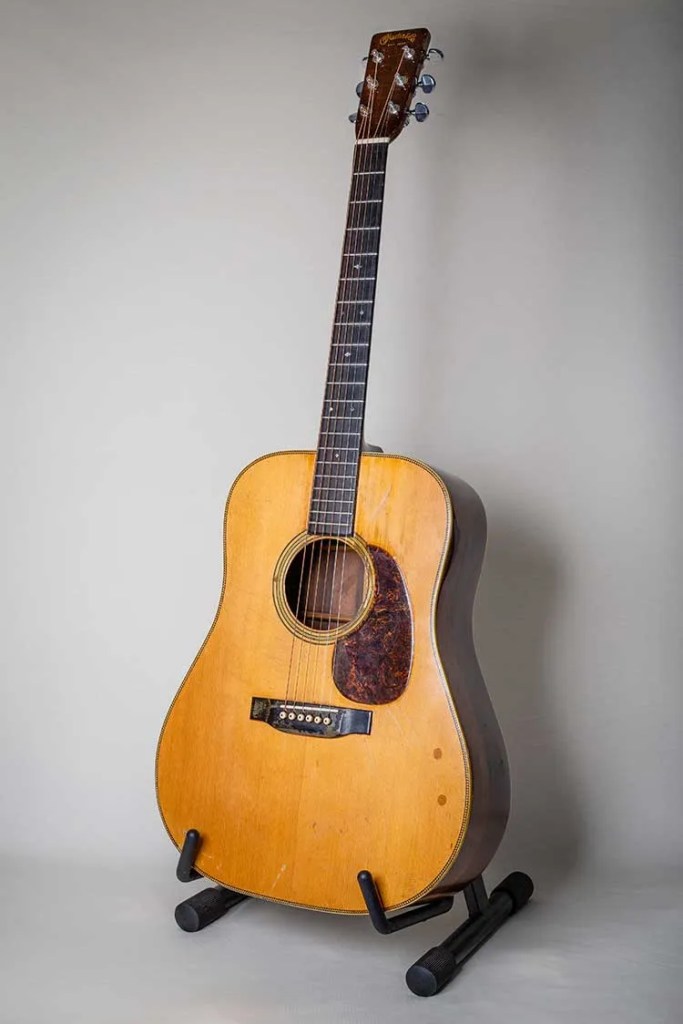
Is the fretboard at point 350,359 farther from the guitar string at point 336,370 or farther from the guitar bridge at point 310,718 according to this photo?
the guitar bridge at point 310,718

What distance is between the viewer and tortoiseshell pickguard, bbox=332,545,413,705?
61.7 inches

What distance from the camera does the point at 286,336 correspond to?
221 centimetres

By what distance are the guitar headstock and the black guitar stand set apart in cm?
127

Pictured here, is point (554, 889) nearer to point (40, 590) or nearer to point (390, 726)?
point (390, 726)

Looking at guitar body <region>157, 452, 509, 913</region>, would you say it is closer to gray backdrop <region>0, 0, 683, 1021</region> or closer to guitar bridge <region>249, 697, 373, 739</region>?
guitar bridge <region>249, 697, 373, 739</region>

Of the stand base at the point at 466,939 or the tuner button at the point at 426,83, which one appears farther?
the tuner button at the point at 426,83

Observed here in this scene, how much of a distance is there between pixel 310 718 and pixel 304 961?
39cm

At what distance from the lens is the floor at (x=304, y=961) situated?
144cm

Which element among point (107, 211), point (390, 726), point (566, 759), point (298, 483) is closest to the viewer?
point (390, 726)

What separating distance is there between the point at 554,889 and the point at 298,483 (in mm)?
958

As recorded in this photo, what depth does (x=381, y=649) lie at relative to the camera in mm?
1585

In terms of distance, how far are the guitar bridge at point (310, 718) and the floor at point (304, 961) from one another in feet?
1.22

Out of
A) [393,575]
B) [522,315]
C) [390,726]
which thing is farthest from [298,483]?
[522,315]

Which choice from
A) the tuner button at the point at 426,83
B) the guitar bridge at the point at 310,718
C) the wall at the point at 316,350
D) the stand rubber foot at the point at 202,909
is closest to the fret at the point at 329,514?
the guitar bridge at the point at 310,718
